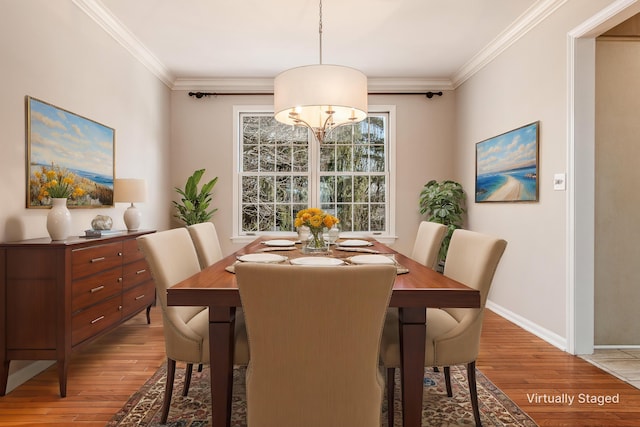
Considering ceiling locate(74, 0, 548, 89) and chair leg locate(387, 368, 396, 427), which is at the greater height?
ceiling locate(74, 0, 548, 89)

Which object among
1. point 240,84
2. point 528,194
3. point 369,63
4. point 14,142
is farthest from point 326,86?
point 240,84

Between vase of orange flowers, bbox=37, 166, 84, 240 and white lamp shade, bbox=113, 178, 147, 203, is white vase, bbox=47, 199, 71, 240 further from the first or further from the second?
white lamp shade, bbox=113, 178, 147, 203

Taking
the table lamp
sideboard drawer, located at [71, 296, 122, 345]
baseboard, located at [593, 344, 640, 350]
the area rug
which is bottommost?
the area rug

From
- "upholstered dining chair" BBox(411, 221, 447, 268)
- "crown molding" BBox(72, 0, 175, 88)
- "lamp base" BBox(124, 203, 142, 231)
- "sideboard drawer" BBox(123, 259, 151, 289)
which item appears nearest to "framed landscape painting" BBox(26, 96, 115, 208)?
"lamp base" BBox(124, 203, 142, 231)

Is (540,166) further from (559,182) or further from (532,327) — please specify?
(532,327)

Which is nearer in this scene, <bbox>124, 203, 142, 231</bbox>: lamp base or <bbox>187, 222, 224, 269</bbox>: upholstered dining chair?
<bbox>187, 222, 224, 269</bbox>: upholstered dining chair

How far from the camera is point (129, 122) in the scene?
13.6 ft

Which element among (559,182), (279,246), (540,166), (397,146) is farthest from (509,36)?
(279,246)

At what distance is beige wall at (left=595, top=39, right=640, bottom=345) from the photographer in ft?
10.3

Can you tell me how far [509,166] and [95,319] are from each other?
3731 millimetres

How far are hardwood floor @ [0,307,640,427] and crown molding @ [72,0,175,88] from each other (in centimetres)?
272

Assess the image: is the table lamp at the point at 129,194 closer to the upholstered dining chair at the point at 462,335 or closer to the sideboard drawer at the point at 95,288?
the sideboard drawer at the point at 95,288

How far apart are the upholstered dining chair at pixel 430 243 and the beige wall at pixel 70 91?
2656 millimetres

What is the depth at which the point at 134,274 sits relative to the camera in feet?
11.0
